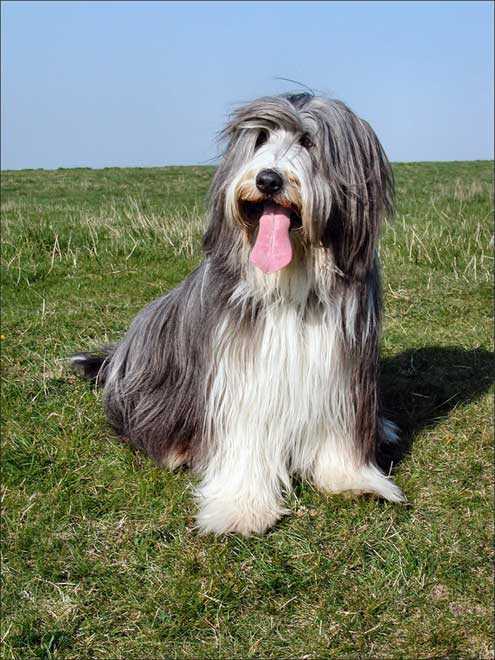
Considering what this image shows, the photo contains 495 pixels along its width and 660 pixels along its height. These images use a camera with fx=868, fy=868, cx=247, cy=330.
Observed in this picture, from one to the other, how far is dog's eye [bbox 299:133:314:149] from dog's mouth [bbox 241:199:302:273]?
26 centimetres

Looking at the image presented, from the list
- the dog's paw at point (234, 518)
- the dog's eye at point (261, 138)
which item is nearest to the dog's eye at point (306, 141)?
the dog's eye at point (261, 138)

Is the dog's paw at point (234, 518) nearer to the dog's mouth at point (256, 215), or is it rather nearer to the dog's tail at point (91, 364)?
the dog's mouth at point (256, 215)

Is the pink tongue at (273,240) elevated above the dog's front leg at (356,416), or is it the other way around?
the pink tongue at (273,240)

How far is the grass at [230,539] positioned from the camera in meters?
3.03

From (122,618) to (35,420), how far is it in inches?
65.5

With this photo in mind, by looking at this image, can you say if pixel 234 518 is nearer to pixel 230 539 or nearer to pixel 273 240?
pixel 230 539

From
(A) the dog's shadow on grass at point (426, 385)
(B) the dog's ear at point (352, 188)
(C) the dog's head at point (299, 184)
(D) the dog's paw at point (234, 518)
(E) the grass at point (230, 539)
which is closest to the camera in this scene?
(E) the grass at point (230, 539)

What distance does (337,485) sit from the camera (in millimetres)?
3756

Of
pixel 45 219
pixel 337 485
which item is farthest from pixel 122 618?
pixel 45 219

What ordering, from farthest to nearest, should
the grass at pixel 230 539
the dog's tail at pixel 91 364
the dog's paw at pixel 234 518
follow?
1. the dog's tail at pixel 91 364
2. the dog's paw at pixel 234 518
3. the grass at pixel 230 539

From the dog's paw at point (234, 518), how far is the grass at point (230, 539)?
0.04 m

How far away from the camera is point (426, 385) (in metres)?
5.00

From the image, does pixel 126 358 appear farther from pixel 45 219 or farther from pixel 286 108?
pixel 45 219

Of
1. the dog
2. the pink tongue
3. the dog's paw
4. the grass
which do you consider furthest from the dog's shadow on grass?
the pink tongue
